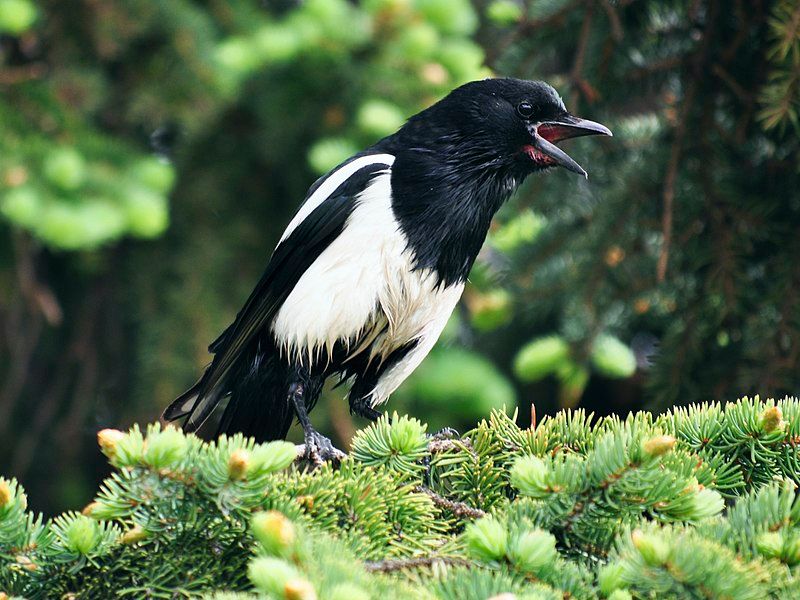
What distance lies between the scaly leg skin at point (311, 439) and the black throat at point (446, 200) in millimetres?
489

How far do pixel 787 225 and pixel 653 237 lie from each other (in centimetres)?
51

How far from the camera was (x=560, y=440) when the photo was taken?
1.62 meters

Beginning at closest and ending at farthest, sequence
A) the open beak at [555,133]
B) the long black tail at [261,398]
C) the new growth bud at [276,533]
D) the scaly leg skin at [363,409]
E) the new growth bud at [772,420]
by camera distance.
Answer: the new growth bud at [276,533] → the new growth bud at [772,420] → the open beak at [555,133] → the long black tail at [261,398] → the scaly leg skin at [363,409]

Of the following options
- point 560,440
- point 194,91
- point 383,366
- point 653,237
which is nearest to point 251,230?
point 194,91

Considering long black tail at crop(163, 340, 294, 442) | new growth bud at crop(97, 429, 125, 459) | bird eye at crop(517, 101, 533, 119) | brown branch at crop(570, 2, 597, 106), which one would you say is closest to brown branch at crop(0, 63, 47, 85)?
long black tail at crop(163, 340, 294, 442)

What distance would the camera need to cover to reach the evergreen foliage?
1.06m

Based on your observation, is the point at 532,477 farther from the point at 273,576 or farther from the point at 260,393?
the point at 260,393

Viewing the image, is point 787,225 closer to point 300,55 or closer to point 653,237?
point 653,237

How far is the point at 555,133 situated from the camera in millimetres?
2775

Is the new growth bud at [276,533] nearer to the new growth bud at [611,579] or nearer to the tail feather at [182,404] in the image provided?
the new growth bud at [611,579]

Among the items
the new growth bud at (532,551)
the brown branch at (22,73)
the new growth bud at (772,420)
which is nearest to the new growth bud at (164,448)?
the new growth bud at (532,551)

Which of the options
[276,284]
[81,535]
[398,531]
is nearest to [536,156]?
[276,284]

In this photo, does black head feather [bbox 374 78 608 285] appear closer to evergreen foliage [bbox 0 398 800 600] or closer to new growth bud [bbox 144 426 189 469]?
evergreen foliage [bbox 0 398 800 600]

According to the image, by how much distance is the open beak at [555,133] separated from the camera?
267 cm
